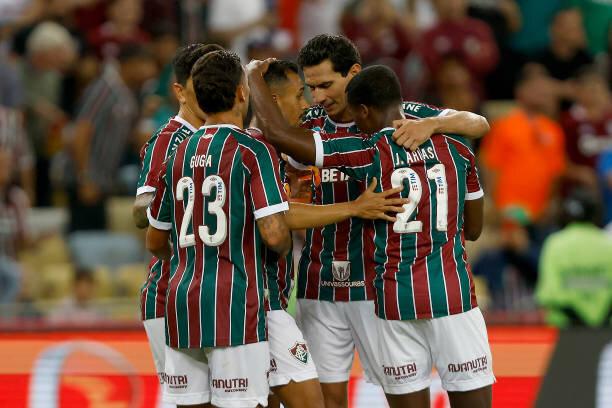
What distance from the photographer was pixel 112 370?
734cm

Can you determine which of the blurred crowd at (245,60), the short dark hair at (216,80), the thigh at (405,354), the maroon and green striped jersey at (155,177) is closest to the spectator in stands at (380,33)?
the blurred crowd at (245,60)

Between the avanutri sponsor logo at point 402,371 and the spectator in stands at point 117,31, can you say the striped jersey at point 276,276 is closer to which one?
the avanutri sponsor logo at point 402,371

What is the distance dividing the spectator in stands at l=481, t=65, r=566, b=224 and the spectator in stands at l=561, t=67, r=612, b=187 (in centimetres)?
12

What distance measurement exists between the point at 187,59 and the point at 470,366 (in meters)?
1.89

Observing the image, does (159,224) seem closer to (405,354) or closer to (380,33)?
(405,354)

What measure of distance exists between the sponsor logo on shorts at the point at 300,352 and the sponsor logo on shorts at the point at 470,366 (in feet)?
2.13

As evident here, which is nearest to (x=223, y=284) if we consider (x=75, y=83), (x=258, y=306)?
(x=258, y=306)

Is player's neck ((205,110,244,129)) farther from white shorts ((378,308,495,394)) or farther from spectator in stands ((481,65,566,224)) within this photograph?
spectator in stands ((481,65,566,224))

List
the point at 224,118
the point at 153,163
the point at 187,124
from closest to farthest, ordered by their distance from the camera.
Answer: the point at 224,118, the point at 153,163, the point at 187,124

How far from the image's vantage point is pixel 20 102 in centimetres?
1134

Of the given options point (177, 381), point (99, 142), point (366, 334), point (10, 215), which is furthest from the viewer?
point (99, 142)

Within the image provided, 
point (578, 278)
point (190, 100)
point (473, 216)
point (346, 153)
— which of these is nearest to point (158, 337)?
point (190, 100)

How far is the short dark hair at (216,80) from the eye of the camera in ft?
17.2

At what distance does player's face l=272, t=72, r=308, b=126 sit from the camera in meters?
6.00
